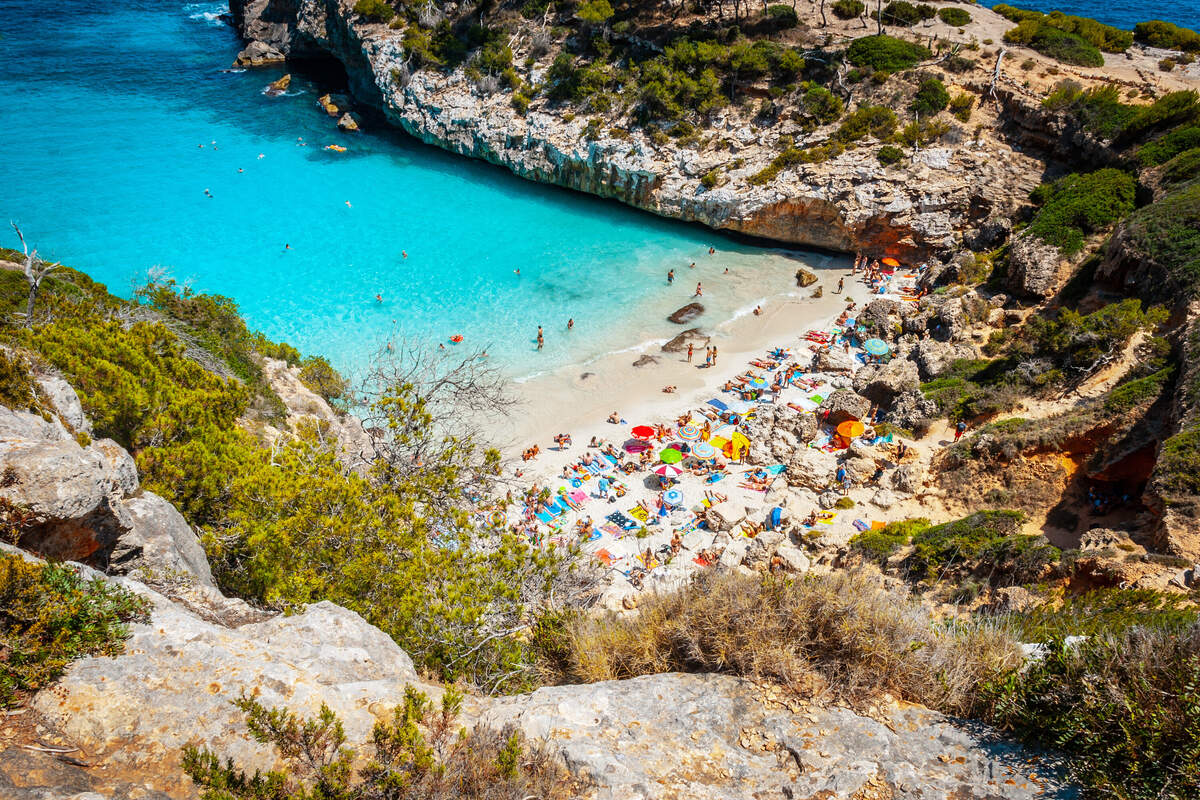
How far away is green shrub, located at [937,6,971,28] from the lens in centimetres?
3669

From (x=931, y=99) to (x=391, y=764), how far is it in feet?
121

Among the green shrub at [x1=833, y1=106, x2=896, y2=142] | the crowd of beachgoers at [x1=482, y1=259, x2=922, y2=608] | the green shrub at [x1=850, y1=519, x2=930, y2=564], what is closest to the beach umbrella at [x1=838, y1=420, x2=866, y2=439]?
the crowd of beachgoers at [x1=482, y1=259, x2=922, y2=608]

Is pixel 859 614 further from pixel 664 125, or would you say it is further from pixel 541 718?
pixel 664 125

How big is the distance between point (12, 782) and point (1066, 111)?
38.4 m

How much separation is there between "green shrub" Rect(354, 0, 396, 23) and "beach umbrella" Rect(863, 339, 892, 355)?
38542 mm

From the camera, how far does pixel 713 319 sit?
93.1 ft

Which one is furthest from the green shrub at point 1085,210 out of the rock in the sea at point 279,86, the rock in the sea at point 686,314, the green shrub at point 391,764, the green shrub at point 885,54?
the rock in the sea at point 279,86

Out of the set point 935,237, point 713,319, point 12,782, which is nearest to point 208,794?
point 12,782

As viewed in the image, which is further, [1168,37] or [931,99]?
[1168,37]

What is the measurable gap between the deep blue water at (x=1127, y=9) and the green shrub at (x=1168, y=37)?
688 inches

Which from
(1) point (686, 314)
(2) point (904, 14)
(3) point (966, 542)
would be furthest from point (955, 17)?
(3) point (966, 542)

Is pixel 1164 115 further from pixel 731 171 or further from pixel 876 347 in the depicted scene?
pixel 731 171

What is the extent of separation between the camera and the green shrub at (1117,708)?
440 cm

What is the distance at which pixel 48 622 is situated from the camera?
4855 millimetres
